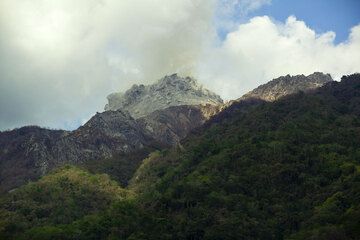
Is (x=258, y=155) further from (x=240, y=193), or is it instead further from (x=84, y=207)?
(x=84, y=207)

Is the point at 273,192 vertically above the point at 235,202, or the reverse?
the point at 235,202

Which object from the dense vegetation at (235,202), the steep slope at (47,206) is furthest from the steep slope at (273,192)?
the steep slope at (47,206)

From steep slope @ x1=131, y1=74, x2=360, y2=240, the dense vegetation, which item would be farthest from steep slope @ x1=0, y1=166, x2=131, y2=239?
steep slope @ x1=131, y1=74, x2=360, y2=240

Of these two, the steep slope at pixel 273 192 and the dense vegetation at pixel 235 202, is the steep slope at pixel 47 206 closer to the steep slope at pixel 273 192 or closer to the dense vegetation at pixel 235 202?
the dense vegetation at pixel 235 202

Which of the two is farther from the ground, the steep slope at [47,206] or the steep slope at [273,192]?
the steep slope at [47,206]

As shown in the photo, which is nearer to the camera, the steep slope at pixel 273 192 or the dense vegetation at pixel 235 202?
the steep slope at pixel 273 192

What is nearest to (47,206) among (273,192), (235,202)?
(235,202)

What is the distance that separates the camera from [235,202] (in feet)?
547

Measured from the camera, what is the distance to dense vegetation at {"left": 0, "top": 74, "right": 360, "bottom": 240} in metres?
149

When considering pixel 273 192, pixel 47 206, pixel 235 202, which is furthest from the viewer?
pixel 47 206

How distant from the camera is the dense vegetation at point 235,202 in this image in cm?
14900

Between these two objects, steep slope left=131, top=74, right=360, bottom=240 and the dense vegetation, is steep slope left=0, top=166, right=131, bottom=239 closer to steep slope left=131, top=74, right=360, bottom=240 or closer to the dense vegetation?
the dense vegetation

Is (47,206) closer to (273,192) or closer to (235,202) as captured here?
(235,202)

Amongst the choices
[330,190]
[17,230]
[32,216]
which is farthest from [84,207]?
[330,190]
